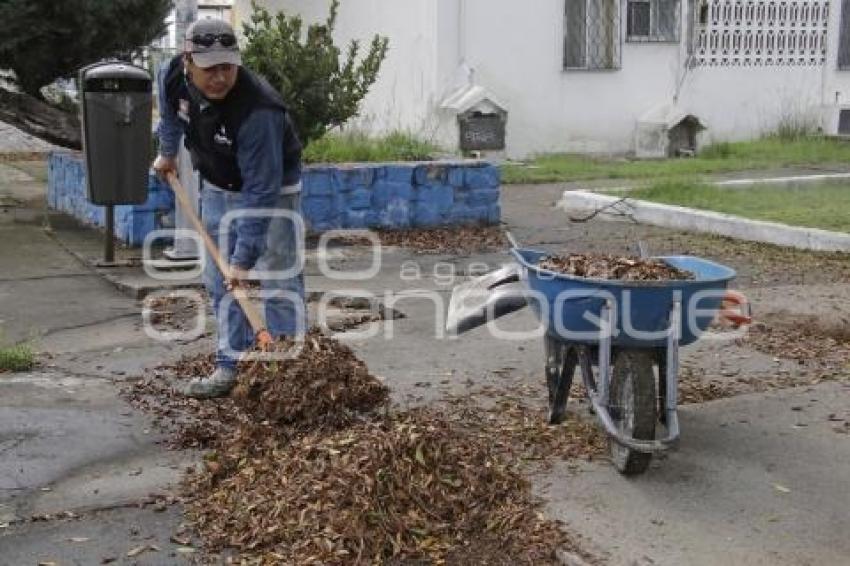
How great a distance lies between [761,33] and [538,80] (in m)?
4.30

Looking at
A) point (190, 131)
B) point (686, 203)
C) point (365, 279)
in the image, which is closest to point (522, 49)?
point (686, 203)

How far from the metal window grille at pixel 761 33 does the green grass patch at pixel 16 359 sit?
13.6m

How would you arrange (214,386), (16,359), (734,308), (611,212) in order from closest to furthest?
(734,308), (214,386), (16,359), (611,212)

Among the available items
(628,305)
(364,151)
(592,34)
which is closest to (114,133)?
(364,151)

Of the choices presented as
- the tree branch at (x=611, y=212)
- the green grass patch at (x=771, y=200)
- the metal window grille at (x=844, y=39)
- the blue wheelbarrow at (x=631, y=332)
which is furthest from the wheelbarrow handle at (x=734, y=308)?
the metal window grille at (x=844, y=39)

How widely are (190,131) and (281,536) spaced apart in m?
2.39

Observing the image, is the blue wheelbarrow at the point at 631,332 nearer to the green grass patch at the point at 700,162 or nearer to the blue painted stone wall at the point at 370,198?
the blue painted stone wall at the point at 370,198

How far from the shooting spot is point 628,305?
4449 mm

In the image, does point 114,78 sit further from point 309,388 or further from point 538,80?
point 538,80

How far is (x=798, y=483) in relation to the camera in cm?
457

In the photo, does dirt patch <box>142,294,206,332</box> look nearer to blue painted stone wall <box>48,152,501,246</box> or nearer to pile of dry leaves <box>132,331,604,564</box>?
blue painted stone wall <box>48,152,501,246</box>

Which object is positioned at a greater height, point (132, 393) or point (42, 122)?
point (42, 122)

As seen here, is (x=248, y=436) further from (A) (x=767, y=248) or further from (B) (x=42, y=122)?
(B) (x=42, y=122)

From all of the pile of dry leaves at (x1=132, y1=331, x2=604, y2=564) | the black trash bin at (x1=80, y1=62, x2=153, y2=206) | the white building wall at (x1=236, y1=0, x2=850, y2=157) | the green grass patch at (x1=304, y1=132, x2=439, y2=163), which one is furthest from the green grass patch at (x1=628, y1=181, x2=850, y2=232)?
the pile of dry leaves at (x1=132, y1=331, x2=604, y2=564)
